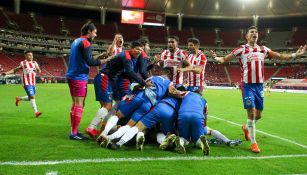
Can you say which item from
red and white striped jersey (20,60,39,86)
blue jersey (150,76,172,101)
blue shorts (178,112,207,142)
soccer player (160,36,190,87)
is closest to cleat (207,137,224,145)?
blue shorts (178,112,207,142)

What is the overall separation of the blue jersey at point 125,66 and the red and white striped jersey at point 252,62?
2.08 m

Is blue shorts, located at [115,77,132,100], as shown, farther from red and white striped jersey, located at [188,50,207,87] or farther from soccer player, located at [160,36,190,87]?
red and white striped jersey, located at [188,50,207,87]

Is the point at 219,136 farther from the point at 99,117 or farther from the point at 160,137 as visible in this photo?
the point at 99,117

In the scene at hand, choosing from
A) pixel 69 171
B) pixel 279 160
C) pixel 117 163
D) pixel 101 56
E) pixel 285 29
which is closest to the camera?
pixel 69 171

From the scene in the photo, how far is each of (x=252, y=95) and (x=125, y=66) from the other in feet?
8.99

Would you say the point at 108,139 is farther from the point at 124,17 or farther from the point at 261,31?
the point at 261,31

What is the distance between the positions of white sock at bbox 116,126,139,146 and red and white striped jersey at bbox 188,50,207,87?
3.55 m

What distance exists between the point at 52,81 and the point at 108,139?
4626cm

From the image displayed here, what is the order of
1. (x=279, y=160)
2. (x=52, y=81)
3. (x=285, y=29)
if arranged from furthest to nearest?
(x=285, y=29) < (x=52, y=81) < (x=279, y=160)

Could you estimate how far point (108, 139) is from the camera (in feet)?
18.2

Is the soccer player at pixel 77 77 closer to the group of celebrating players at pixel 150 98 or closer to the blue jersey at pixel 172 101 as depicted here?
the group of celebrating players at pixel 150 98

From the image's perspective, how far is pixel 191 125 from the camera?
5551mm

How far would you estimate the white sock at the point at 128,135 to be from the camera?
5508 millimetres

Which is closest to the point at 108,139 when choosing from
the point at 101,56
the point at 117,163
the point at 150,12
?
the point at 117,163
